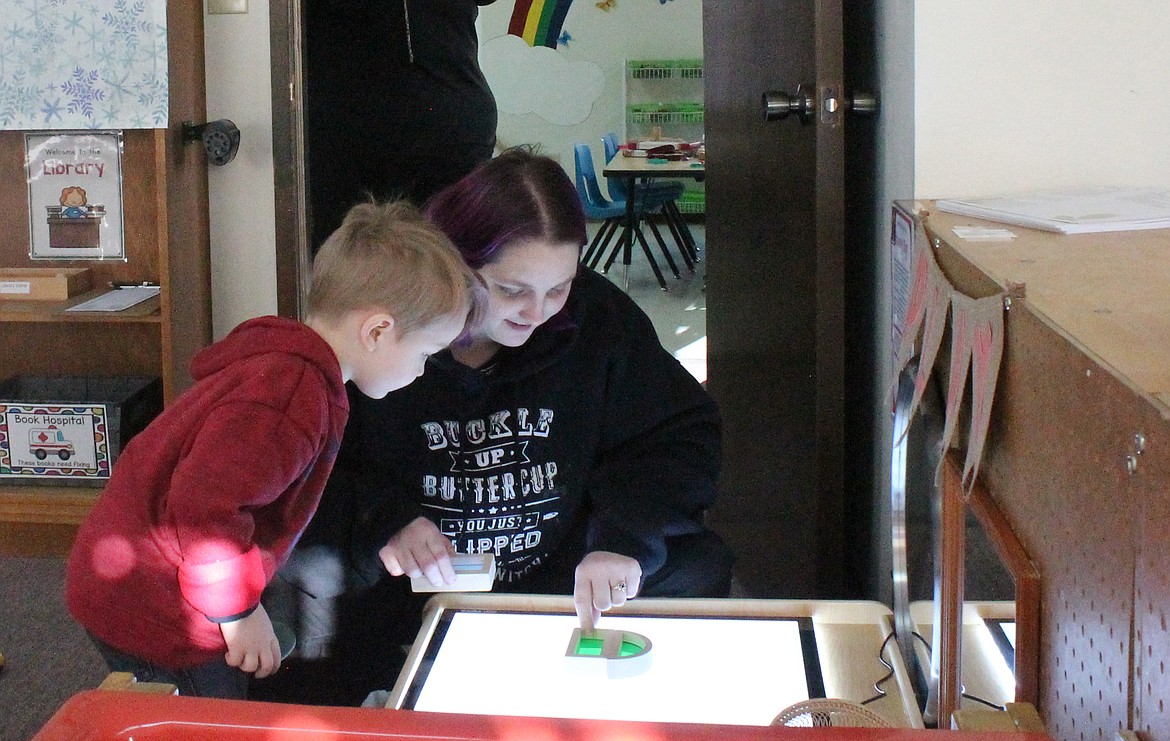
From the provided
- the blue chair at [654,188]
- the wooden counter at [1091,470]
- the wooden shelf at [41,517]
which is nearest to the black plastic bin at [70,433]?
the wooden shelf at [41,517]

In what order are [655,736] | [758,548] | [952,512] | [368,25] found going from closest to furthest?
[655,736] → [952,512] → [758,548] → [368,25]

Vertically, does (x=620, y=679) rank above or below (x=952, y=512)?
below

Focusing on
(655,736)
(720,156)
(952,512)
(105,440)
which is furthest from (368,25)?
(655,736)

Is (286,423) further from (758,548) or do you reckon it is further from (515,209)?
(758,548)

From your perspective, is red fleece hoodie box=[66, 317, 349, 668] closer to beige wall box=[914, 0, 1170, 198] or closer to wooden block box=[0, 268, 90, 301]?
beige wall box=[914, 0, 1170, 198]

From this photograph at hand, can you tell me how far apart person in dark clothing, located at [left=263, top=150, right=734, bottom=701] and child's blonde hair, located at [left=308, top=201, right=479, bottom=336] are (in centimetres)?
8

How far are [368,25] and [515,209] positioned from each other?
113 cm

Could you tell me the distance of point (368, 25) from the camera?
93.7 inches

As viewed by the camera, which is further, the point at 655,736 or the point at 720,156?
the point at 720,156

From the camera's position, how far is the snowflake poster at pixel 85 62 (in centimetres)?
256

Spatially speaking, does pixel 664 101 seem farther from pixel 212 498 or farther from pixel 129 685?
pixel 129 685

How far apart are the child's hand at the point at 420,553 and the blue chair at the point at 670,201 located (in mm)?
4813

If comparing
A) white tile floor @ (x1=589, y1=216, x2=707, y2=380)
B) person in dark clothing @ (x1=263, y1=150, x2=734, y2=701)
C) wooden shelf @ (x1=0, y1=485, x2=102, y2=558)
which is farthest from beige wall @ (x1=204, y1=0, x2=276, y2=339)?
white tile floor @ (x1=589, y1=216, x2=707, y2=380)

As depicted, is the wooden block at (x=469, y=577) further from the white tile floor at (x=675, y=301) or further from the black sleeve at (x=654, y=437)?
the white tile floor at (x=675, y=301)
